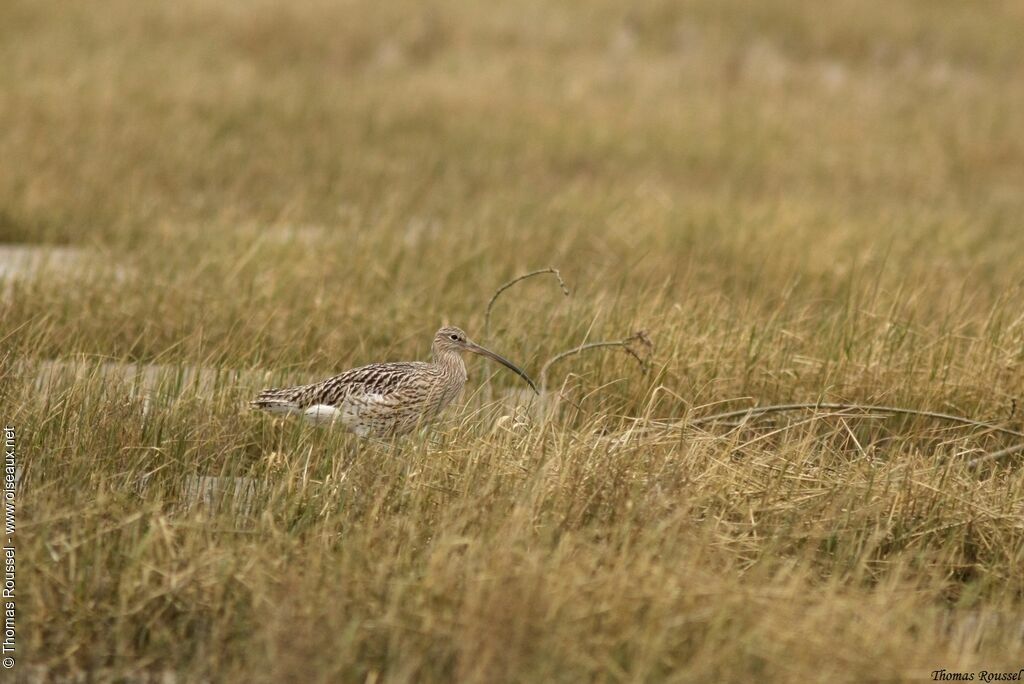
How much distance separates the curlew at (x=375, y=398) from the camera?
18.0 ft

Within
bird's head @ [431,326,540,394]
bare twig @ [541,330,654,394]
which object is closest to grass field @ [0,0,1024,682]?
bare twig @ [541,330,654,394]

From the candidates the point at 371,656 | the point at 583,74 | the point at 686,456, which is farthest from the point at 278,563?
the point at 583,74

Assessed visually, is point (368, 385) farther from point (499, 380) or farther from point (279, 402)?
point (499, 380)

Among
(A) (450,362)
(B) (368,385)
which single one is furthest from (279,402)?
(A) (450,362)

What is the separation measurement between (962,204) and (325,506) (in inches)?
373

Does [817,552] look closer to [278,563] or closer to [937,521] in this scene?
[937,521]

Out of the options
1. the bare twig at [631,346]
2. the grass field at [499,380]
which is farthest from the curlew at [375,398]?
the bare twig at [631,346]

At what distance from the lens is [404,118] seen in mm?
14141

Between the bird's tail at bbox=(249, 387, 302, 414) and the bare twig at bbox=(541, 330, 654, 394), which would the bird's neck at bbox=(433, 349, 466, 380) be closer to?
the bare twig at bbox=(541, 330, 654, 394)

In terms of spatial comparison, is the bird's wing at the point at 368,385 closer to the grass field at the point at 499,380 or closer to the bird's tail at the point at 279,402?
the bird's tail at the point at 279,402

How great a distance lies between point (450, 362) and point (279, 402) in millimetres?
756

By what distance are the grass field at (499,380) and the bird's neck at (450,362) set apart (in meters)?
0.23

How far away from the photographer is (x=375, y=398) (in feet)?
18.1

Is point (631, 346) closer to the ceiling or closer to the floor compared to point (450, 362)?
closer to the floor
